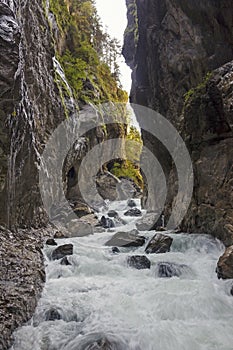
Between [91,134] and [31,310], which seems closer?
[31,310]

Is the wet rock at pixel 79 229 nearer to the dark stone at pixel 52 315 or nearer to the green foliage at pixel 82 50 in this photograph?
the dark stone at pixel 52 315

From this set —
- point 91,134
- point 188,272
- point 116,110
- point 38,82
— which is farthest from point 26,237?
point 116,110

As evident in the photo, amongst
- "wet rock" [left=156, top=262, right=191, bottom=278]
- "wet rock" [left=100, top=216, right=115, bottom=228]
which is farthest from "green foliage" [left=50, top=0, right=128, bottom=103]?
"wet rock" [left=156, top=262, right=191, bottom=278]

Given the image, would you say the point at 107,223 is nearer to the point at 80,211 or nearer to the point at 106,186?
the point at 80,211

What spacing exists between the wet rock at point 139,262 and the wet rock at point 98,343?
3.07m

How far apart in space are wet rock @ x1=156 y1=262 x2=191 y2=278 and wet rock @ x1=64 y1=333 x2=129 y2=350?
9.07 ft

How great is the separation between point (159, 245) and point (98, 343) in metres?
4.99

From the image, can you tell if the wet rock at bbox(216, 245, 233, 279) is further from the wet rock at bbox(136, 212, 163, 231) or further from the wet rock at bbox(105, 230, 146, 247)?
the wet rock at bbox(136, 212, 163, 231)

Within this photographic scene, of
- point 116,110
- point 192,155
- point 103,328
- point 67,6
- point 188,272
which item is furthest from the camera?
point 116,110

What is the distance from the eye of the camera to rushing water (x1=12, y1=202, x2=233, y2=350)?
4.30m

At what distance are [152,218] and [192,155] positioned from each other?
5494 mm

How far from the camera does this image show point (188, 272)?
6.95 meters

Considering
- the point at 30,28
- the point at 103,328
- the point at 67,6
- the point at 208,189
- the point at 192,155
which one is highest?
the point at 67,6

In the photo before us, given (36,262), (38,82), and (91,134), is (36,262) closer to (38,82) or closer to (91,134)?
(38,82)
